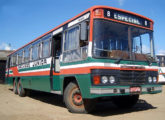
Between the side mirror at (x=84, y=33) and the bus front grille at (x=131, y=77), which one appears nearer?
the side mirror at (x=84, y=33)

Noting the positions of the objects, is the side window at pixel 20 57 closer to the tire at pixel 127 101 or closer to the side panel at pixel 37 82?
the side panel at pixel 37 82

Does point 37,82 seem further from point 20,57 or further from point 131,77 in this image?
point 131,77

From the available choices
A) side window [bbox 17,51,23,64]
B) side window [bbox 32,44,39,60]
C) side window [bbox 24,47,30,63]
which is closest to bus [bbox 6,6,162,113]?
side window [bbox 32,44,39,60]

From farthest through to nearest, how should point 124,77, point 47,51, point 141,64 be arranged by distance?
point 47,51 < point 141,64 < point 124,77

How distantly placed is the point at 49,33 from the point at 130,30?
12.3 feet

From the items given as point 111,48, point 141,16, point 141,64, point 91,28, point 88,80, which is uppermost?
point 141,16

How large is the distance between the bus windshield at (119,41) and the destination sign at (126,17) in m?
0.19

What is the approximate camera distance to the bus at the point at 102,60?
18.8ft

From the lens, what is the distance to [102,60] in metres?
5.73

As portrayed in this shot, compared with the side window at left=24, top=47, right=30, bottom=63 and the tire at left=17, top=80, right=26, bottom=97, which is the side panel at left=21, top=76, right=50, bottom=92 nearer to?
the tire at left=17, top=80, right=26, bottom=97

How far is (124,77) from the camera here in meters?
6.08

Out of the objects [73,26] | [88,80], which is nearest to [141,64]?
[88,80]

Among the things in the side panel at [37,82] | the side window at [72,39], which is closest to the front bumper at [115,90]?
the side window at [72,39]

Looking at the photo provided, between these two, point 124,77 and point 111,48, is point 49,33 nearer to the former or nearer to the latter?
point 111,48
